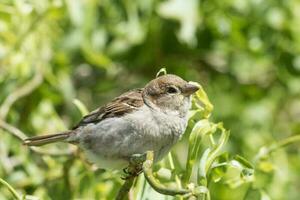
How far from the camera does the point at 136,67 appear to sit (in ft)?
18.5

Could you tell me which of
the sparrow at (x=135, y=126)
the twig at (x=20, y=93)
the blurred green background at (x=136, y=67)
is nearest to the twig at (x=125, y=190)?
the sparrow at (x=135, y=126)

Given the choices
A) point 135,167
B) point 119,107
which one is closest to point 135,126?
point 119,107

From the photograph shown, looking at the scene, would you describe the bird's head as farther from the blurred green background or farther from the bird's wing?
the blurred green background

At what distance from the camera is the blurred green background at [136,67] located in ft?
13.9

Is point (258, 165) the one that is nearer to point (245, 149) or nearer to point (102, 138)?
point (102, 138)

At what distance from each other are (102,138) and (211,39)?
7.16ft

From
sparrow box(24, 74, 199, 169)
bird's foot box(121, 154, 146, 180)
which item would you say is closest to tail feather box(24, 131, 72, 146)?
sparrow box(24, 74, 199, 169)

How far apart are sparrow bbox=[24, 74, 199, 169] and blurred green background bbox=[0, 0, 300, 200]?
0.31 m

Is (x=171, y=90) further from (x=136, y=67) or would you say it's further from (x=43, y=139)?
(x=136, y=67)

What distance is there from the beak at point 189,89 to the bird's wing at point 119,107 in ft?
0.67

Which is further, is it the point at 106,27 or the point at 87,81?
the point at 87,81

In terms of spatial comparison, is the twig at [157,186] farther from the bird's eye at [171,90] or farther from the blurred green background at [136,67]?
the blurred green background at [136,67]

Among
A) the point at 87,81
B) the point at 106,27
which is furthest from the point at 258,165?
the point at 87,81

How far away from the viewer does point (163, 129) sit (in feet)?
10.9
